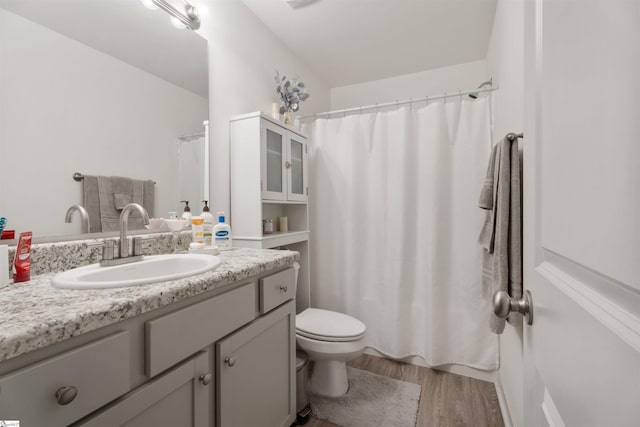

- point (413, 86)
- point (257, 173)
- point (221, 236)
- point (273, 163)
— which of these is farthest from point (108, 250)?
point (413, 86)

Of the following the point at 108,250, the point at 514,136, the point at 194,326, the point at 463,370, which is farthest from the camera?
the point at 463,370

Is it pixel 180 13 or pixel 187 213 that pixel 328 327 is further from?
pixel 180 13

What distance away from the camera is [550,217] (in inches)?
18.1

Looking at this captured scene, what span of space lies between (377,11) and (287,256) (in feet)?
5.66

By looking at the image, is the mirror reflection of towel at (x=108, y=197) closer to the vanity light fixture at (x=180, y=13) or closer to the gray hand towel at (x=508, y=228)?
the vanity light fixture at (x=180, y=13)

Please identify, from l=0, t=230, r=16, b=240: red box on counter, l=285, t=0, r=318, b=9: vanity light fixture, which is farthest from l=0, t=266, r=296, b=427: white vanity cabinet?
l=285, t=0, r=318, b=9: vanity light fixture

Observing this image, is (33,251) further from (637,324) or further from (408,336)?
(408,336)

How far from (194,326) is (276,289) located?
401mm

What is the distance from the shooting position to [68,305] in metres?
0.60

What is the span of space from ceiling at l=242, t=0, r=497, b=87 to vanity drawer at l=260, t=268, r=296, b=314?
170cm

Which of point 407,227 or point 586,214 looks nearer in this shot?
point 586,214

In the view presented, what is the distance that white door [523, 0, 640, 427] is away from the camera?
25 centimetres

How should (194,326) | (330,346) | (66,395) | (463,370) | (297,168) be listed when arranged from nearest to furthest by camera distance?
(66,395), (194,326), (330,346), (463,370), (297,168)

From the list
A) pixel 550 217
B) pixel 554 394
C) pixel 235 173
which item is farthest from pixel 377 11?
pixel 554 394
